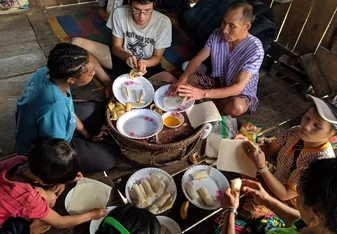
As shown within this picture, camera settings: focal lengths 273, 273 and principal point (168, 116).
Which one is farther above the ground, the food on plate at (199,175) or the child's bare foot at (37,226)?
the food on plate at (199,175)

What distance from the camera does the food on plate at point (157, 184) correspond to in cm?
202

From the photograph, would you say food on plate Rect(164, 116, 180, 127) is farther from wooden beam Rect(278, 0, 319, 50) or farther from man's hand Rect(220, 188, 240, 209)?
wooden beam Rect(278, 0, 319, 50)

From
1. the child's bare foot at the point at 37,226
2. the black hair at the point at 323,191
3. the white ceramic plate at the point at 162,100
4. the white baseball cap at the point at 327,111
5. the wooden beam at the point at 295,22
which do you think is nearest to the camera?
the black hair at the point at 323,191

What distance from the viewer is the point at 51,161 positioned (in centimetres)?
146

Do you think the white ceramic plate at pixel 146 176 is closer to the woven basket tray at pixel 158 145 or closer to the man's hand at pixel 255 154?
the woven basket tray at pixel 158 145

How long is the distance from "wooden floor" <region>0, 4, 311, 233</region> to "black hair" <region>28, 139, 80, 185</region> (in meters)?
0.77

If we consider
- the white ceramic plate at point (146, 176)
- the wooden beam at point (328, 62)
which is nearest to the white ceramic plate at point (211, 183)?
the white ceramic plate at point (146, 176)

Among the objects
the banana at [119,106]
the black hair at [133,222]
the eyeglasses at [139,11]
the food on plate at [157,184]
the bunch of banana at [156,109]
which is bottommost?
the food on plate at [157,184]

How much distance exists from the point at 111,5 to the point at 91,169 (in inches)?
109

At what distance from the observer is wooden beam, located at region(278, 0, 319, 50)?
341 centimetres

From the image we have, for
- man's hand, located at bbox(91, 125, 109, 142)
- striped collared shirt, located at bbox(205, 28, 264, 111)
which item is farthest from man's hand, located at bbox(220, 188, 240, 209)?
striped collared shirt, located at bbox(205, 28, 264, 111)

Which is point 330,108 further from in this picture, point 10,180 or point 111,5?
point 111,5

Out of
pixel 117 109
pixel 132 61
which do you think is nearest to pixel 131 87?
pixel 132 61

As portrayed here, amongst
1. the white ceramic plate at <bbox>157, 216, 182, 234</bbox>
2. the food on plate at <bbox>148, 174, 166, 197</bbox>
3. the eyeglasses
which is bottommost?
the white ceramic plate at <bbox>157, 216, 182, 234</bbox>
